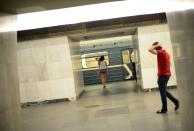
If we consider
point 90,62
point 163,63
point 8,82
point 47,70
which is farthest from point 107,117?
point 90,62

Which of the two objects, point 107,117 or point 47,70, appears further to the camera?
point 47,70

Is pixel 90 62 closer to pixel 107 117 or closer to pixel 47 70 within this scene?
pixel 47 70

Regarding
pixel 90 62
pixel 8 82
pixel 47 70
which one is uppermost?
pixel 90 62

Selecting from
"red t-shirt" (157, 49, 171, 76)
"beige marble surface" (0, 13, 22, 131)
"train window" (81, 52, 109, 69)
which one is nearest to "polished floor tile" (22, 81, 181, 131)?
"red t-shirt" (157, 49, 171, 76)

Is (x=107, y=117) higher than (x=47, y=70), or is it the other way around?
(x=47, y=70)

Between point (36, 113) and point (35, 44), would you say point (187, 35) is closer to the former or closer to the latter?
point (36, 113)

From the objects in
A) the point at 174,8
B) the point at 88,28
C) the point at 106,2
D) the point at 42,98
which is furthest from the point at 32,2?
the point at 42,98

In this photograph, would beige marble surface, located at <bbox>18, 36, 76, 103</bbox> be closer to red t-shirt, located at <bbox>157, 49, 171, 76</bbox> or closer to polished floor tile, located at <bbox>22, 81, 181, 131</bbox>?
polished floor tile, located at <bbox>22, 81, 181, 131</bbox>

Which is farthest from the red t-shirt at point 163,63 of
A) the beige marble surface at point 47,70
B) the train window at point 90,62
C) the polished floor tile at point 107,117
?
the train window at point 90,62

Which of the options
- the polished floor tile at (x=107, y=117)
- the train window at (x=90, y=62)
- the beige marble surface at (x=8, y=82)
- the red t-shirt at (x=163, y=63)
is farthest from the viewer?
the train window at (x=90, y=62)

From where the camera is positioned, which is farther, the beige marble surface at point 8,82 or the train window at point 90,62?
the train window at point 90,62

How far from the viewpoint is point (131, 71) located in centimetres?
2005

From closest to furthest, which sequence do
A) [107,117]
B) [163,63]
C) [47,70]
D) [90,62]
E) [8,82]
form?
[8,82] → [163,63] → [107,117] → [47,70] → [90,62]

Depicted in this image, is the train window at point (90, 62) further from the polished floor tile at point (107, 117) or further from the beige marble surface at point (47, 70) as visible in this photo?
the polished floor tile at point (107, 117)
